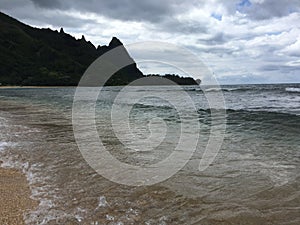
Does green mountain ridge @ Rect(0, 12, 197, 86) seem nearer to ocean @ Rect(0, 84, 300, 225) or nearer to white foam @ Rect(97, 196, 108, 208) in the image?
ocean @ Rect(0, 84, 300, 225)

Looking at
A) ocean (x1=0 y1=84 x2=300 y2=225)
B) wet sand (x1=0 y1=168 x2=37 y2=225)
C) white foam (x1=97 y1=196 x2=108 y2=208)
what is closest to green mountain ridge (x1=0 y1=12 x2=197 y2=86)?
ocean (x1=0 y1=84 x2=300 y2=225)

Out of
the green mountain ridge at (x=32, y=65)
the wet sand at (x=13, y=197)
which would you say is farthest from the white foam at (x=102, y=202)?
the green mountain ridge at (x=32, y=65)

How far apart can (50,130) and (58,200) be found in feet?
28.3

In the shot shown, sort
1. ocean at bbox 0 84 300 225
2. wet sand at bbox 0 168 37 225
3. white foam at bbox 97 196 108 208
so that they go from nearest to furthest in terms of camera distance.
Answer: wet sand at bbox 0 168 37 225
ocean at bbox 0 84 300 225
white foam at bbox 97 196 108 208

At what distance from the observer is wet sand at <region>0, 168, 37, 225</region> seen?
13.6 feet

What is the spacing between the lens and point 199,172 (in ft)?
Answer: 22.0

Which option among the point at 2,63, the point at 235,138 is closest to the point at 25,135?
the point at 235,138

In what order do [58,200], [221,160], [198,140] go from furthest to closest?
[198,140]
[221,160]
[58,200]

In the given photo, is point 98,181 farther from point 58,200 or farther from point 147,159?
point 147,159

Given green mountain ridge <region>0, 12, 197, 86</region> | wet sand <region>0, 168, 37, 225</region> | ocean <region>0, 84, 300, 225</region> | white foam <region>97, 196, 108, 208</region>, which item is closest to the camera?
wet sand <region>0, 168, 37, 225</region>

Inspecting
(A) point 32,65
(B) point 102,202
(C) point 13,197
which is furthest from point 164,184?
(A) point 32,65

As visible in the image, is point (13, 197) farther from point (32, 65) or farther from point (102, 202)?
point (32, 65)

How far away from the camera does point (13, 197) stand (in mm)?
4957

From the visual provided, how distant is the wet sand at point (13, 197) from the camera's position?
4148 mm
